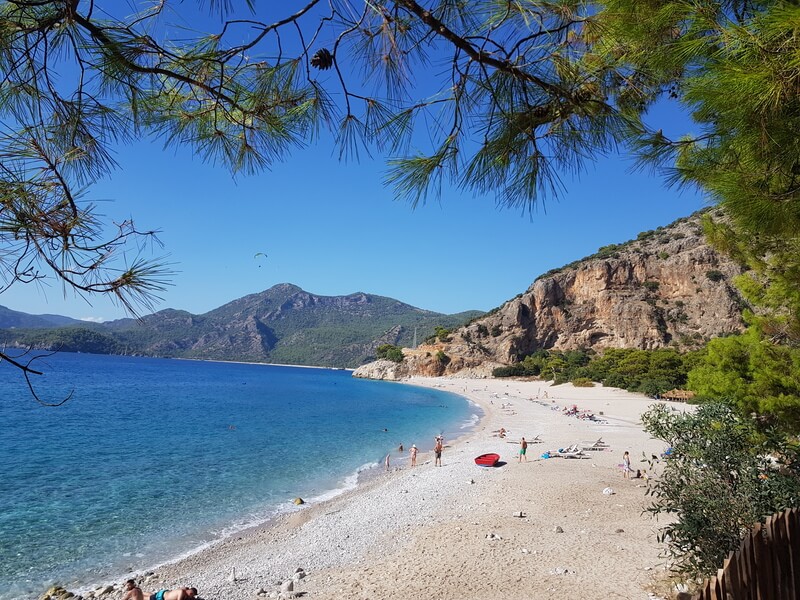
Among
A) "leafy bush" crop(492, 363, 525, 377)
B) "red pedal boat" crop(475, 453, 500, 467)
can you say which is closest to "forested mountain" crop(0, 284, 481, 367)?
"leafy bush" crop(492, 363, 525, 377)

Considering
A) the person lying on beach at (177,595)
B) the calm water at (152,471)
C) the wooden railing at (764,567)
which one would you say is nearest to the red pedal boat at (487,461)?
the calm water at (152,471)

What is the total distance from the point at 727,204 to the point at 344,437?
22396 millimetres

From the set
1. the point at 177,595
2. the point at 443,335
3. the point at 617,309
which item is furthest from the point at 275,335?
the point at 177,595

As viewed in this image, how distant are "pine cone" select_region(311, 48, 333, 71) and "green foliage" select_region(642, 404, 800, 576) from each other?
15.2ft

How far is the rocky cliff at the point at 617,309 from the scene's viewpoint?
5275cm

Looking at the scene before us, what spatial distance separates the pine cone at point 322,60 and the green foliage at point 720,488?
4.64 meters

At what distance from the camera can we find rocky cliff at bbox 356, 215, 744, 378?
52750 mm

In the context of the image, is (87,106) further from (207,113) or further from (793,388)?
(793,388)

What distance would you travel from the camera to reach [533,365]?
60.6 m

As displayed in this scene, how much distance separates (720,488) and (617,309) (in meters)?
59.4

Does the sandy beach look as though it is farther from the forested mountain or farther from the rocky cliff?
the forested mountain

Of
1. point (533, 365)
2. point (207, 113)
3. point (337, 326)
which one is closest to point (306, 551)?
point (207, 113)

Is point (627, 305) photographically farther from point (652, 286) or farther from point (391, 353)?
point (391, 353)

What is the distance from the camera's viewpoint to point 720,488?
166 inches
